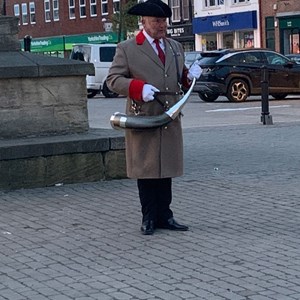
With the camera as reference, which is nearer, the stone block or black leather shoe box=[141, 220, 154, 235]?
black leather shoe box=[141, 220, 154, 235]

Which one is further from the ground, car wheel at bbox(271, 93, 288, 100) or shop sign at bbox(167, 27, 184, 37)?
shop sign at bbox(167, 27, 184, 37)

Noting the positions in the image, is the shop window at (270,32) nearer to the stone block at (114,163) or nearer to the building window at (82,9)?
the building window at (82,9)

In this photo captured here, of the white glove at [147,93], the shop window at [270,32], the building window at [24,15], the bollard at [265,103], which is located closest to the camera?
the white glove at [147,93]

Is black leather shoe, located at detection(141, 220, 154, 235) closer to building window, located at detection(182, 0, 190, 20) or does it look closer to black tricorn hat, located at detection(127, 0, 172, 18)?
black tricorn hat, located at detection(127, 0, 172, 18)

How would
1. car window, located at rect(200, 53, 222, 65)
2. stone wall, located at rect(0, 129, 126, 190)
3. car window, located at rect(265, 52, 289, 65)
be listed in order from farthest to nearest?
car window, located at rect(265, 52, 289, 65) < car window, located at rect(200, 53, 222, 65) < stone wall, located at rect(0, 129, 126, 190)

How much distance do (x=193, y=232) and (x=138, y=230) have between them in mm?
486

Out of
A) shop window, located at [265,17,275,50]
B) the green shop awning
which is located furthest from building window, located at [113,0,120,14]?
shop window, located at [265,17,275,50]

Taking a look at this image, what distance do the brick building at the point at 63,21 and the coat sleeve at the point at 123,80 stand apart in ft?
179

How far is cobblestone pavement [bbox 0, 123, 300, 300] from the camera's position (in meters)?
6.69

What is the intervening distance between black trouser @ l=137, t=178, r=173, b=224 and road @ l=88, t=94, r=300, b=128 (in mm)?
12122

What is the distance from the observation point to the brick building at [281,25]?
51625 millimetres

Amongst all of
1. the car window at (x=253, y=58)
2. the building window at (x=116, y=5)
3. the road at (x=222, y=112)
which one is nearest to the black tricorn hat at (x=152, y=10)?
the road at (x=222, y=112)

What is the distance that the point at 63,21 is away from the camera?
239 feet

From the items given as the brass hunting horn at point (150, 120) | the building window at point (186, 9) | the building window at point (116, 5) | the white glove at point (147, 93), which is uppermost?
the building window at point (116, 5)
